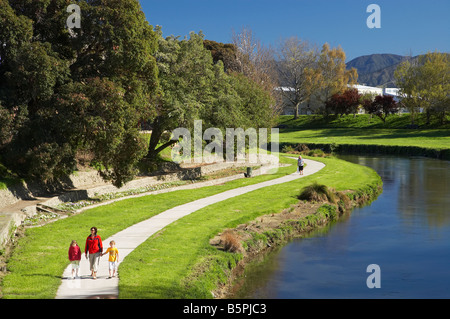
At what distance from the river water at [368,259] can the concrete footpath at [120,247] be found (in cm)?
395

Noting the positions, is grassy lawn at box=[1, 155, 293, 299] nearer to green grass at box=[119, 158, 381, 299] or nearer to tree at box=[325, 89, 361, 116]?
green grass at box=[119, 158, 381, 299]

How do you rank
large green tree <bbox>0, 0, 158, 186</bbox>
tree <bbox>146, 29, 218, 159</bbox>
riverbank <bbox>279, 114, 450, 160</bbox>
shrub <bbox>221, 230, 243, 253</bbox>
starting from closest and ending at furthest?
1. shrub <bbox>221, 230, 243, 253</bbox>
2. large green tree <bbox>0, 0, 158, 186</bbox>
3. tree <bbox>146, 29, 218, 159</bbox>
4. riverbank <bbox>279, 114, 450, 160</bbox>

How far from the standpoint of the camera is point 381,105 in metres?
93.6

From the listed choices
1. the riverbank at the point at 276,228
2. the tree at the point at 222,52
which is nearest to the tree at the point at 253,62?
the tree at the point at 222,52

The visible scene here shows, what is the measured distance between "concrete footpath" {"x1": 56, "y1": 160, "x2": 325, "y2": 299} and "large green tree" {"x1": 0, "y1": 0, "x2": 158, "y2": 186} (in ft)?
14.6

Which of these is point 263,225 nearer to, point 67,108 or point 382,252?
point 382,252

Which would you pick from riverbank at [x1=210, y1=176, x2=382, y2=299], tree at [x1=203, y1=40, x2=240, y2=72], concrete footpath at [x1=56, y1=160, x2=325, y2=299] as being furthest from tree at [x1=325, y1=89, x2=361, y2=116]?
concrete footpath at [x1=56, y1=160, x2=325, y2=299]

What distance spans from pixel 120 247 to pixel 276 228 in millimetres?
8180

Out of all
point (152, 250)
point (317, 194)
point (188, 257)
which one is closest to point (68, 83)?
point (152, 250)

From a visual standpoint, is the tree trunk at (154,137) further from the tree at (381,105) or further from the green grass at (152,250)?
the tree at (381,105)

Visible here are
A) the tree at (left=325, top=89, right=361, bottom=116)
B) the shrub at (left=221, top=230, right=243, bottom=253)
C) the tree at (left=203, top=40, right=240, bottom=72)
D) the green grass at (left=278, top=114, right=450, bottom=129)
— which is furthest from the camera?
the tree at (left=325, top=89, right=361, bottom=116)

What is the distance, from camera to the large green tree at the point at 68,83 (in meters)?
23.9

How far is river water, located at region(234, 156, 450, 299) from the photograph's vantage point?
16.5 m
